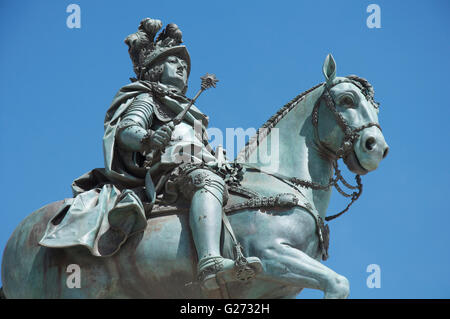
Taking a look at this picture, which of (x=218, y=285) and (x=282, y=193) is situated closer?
(x=218, y=285)

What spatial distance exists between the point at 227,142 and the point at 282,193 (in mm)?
1732

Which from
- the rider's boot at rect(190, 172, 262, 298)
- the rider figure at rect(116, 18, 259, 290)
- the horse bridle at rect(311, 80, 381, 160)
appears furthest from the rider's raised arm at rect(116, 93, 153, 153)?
the horse bridle at rect(311, 80, 381, 160)

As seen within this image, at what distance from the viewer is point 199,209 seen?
12961 millimetres

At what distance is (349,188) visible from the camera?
14219mm

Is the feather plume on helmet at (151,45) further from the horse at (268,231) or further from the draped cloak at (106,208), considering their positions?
the horse at (268,231)

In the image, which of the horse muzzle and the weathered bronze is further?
the horse muzzle

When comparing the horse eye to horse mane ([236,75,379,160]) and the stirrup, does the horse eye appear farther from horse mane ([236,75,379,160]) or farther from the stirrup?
the stirrup

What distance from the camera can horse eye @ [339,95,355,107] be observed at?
14109 mm

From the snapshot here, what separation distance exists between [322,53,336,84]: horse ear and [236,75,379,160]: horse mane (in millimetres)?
234

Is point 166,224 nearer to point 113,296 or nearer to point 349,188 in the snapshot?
point 113,296

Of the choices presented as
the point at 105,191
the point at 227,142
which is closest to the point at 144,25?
the point at 227,142

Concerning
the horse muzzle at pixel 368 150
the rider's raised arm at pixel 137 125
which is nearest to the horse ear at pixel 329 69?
the horse muzzle at pixel 368 150

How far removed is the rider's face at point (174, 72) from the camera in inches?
609

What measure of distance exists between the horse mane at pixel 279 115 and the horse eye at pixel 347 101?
0.34 m
